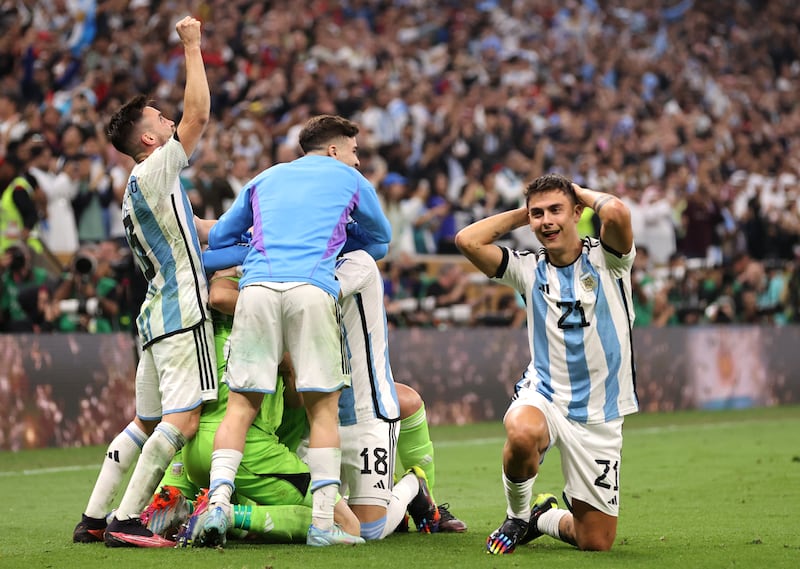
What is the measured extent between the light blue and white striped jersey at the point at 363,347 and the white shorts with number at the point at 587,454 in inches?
26.7

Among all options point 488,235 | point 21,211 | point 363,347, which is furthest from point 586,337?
point 21,211

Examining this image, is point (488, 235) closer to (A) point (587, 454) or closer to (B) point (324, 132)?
(B) point (324, 132)

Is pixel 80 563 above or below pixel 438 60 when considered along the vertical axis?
below

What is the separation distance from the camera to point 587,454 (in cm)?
589

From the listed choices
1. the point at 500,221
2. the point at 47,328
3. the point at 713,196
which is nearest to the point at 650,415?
the point at 713,196

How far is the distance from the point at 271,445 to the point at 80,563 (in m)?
1.10

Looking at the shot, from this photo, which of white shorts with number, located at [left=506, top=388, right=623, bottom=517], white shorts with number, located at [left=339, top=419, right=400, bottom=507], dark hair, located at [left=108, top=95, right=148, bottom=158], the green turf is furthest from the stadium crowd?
white shorts with number, located at [left=506, top=388, right=623, bottom=517]

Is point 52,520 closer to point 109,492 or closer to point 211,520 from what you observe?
point 109,492

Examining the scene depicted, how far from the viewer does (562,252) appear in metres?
6.04

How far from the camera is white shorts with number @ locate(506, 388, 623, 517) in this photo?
5871 mm

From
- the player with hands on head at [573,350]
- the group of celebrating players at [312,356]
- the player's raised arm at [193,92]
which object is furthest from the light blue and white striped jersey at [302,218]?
the player with hands on head at [573,350]

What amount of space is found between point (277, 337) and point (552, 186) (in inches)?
57.5

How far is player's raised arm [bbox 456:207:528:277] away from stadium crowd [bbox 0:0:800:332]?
17.7ft

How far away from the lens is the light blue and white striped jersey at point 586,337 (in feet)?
19.5
